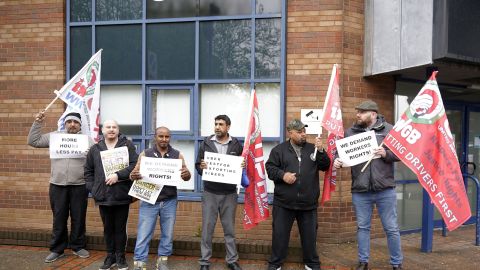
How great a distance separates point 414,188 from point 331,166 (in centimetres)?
272

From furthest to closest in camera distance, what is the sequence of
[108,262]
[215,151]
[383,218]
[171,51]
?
[171,51]
[108,262]
[215,151]
[383,218]

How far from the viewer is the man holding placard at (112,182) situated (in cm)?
501

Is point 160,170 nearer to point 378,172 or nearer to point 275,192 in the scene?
point 275,192

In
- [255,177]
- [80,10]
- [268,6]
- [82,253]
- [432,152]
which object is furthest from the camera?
[80,10]

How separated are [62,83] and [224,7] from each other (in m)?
2.73

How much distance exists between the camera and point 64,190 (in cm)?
557

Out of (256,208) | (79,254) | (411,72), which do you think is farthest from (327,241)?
(79,254)

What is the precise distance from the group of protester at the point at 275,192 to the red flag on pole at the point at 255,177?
0.25 meters

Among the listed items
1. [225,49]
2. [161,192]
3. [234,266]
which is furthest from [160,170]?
[225,49]

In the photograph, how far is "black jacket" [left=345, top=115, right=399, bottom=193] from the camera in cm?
490

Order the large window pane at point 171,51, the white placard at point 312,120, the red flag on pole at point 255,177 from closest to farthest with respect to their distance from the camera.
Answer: the red flag on pole at point 255,177
the white placard at point 312,120
the large window pane at point 171,51

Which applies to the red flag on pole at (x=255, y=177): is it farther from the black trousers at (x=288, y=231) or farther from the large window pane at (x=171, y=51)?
the large window pane at (x=171, y=51)

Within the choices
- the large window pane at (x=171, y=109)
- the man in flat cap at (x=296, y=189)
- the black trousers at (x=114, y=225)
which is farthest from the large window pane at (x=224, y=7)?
the black trousers at (x=114, y=225)

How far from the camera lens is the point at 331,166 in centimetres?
523
